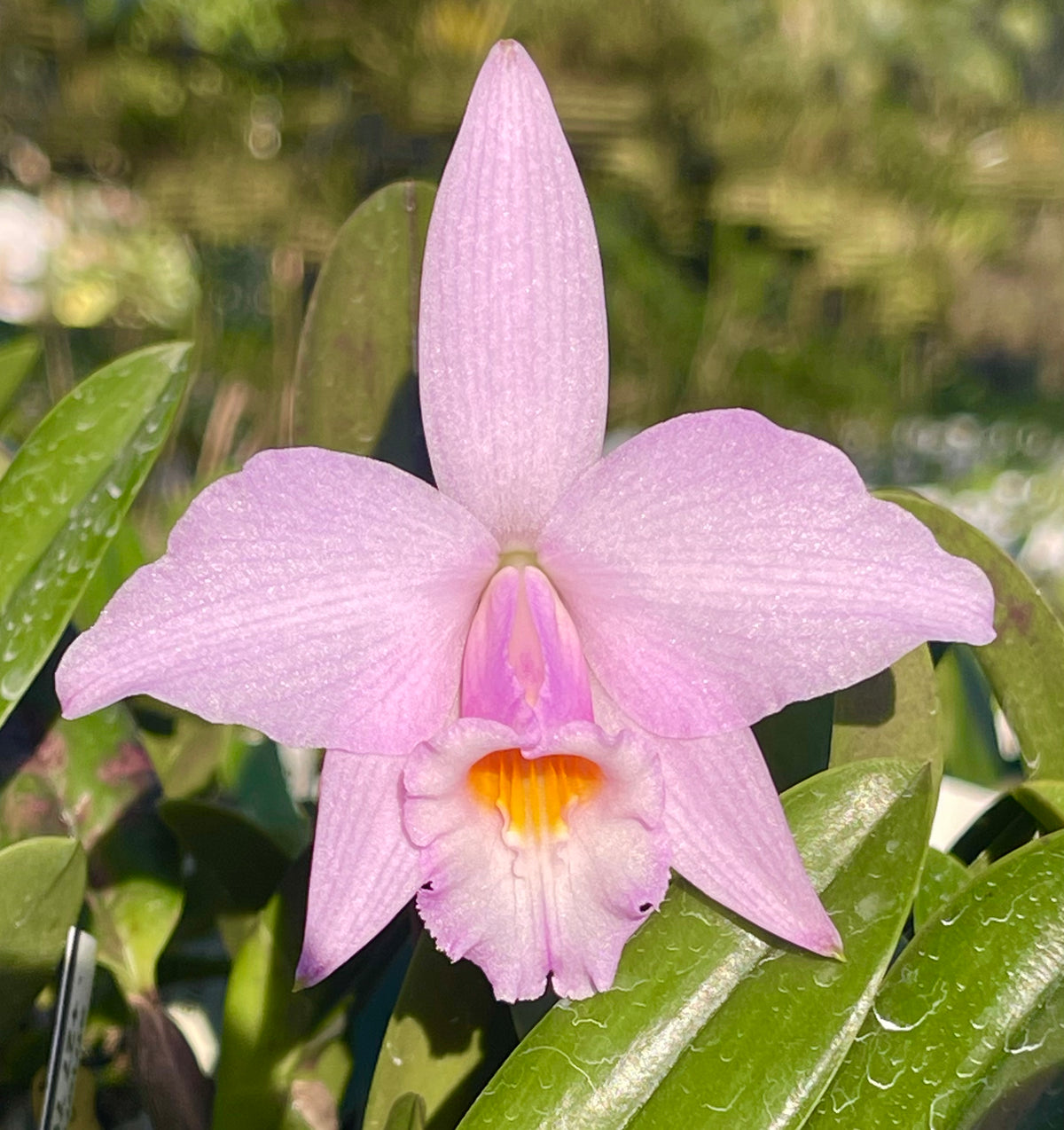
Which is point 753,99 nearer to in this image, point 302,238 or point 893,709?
point 302,238

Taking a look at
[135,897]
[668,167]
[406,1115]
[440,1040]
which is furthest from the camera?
[668,167]

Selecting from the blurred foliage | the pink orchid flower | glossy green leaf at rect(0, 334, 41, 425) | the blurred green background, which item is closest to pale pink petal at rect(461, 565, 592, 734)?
the pink orchid flower

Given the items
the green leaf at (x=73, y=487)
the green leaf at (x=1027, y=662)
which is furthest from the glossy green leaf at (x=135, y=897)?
the green leaf at (x=1027, y=662)

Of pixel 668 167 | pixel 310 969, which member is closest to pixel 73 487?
A: pixel 310 969

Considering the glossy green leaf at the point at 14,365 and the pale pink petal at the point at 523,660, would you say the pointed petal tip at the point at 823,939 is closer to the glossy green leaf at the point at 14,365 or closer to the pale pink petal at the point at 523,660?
the pale pink petal at the point at 523,660

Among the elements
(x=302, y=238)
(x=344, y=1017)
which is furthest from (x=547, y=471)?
(x=302, y=238)

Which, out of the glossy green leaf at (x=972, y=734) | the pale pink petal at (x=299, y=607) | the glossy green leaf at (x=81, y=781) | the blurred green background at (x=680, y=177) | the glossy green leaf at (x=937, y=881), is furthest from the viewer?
the blurred green background at (x=680, y=177)

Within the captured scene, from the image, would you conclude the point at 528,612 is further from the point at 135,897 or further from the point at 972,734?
the point at 972,734

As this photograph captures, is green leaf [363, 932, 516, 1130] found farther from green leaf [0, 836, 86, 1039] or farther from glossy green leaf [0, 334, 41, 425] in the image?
glossy green leaf [0, 334, 41, 425]
